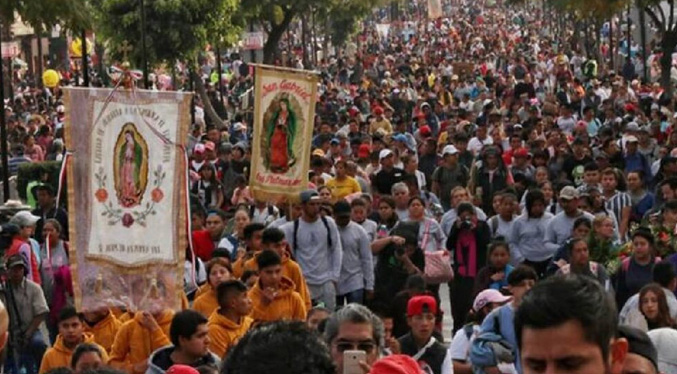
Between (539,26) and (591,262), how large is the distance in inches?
3588

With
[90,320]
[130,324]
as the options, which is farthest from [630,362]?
[90,320]

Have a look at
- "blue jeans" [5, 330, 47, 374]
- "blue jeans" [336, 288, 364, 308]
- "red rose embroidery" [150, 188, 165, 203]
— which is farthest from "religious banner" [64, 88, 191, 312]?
"blue jeans" [336, 288, 364, 308]

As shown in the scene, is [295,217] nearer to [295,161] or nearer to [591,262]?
[295,161]

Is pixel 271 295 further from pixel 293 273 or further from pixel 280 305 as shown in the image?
pixel 293 273

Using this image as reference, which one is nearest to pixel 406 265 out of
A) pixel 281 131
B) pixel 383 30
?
pixel 281 131

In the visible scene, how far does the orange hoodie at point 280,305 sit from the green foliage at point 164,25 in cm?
2060

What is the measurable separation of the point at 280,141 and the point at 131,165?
4.40 metres

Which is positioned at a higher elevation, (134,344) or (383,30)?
(383,30)

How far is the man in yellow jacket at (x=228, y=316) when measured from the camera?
411 inches

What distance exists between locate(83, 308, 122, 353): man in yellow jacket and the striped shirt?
6.55 meters

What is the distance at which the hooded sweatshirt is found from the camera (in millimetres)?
9344

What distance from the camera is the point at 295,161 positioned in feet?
50.2

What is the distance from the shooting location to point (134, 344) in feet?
34.6

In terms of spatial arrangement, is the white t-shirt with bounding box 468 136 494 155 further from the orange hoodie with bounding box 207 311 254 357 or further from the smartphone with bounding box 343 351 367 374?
the smartphone with bounding box 343 351 367 374
